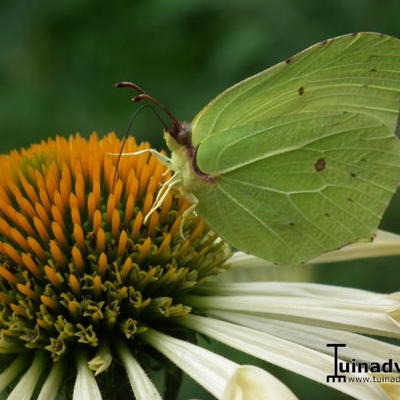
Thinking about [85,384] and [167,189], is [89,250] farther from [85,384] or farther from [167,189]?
[85,384]

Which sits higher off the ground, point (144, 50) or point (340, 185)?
point (144, 50)

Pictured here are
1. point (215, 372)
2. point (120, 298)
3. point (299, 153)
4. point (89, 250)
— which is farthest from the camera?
point (299, 153)

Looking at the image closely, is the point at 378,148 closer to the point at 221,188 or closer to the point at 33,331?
the point at 221,188

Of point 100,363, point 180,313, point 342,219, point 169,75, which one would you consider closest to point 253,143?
point 342,219

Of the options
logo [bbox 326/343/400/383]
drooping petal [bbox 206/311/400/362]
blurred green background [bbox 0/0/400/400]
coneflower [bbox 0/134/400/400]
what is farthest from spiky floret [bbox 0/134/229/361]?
A: blurred green background [bbox 0/0/400/400]

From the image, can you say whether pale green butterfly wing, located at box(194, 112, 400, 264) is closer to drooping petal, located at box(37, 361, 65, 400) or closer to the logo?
the logo

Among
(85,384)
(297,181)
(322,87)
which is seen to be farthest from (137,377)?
(322,87)
